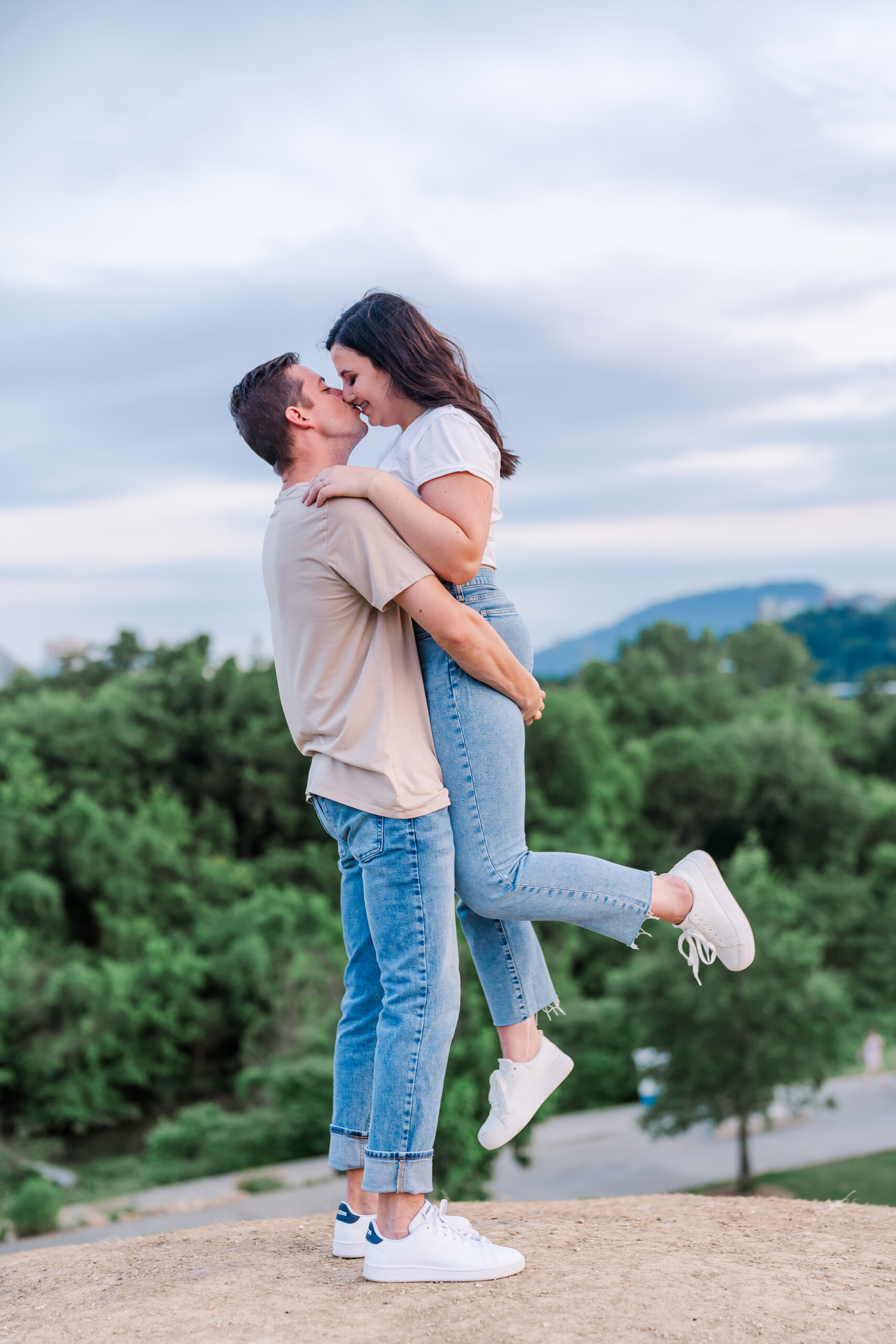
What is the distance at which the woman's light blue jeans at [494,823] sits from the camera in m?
2.88

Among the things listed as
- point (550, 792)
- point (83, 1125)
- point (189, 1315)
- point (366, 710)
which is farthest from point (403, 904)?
point (550, 792)

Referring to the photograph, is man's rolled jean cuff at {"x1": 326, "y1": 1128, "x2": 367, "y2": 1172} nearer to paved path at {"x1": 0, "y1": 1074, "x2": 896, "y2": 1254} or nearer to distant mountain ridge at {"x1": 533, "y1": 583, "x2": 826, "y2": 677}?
distant mountain ridge at {"x1": 533, "y1": 583, "x2": 826, "y2": 677}

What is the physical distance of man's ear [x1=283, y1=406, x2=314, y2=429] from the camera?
115 inches

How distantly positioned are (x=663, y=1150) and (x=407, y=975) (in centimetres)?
2105

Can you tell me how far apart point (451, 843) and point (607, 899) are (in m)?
0.45

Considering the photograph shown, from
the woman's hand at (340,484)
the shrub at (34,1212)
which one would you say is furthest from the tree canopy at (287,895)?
the woman's hand at (340,484)

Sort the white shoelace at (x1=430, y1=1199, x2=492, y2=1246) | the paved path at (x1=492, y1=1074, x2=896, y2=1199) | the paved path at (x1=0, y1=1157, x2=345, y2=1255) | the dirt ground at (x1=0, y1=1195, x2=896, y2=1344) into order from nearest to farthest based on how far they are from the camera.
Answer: the dirt ground at (x1=0, y1=1195, x2=896, y2=1344)
the white shoelace at (x1=430, y1=1199, x2=492, y2=1246)
the paved path at (x1=0, y1=1157, x2=345, y2=1255)
the paved path at (x1=492, y1=1074, x2=896, y2=1199)

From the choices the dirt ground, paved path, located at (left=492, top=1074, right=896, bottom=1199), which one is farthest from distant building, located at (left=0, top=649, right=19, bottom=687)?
the dirt ground

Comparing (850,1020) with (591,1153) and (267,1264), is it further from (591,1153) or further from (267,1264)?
(267,1264)

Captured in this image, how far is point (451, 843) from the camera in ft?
9.43

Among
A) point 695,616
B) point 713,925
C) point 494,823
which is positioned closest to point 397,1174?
point 494,823

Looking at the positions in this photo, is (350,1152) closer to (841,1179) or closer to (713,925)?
(713,925)

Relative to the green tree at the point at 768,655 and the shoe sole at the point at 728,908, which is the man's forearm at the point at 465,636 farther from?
the green tree at the point at 768,655

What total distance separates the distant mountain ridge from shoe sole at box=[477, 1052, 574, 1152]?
1.37 metres
